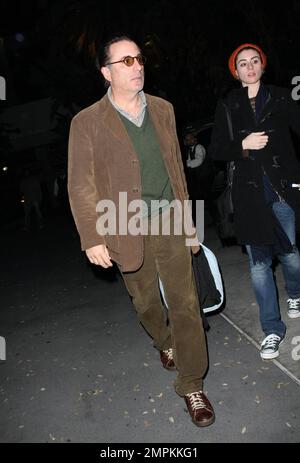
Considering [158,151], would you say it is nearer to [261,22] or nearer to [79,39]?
[261,22]

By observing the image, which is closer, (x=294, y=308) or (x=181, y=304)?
(x=181, y=304)

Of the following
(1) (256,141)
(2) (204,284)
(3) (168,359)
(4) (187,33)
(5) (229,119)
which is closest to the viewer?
(1) (256,141)

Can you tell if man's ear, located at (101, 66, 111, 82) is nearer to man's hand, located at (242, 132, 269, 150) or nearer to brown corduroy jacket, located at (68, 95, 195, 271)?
brown corduroy jacket, located at (68, 95, 195, 271)

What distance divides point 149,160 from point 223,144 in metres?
0.77

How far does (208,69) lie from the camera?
11023 millimetres

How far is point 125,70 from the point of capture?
3025 mm

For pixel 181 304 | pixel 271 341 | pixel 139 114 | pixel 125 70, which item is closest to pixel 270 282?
pixel 271 341

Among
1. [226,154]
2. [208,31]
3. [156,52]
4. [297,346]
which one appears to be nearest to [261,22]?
[208,31]

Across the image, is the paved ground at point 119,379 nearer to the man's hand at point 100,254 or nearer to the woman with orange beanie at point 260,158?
the woman with orange beanie at point 260,158

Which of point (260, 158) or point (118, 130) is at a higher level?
point (118, 130)

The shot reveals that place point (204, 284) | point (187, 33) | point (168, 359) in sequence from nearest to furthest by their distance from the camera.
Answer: point (204, 284), point (168, 359), point (187, 33)

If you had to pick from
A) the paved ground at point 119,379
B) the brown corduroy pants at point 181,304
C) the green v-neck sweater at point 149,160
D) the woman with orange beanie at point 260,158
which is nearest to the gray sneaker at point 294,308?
the paved ground at point 119,379

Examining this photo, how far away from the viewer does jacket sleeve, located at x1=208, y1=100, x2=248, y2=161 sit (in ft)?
11.7

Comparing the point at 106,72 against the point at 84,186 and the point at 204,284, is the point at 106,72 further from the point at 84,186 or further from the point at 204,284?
the point at 204,284
